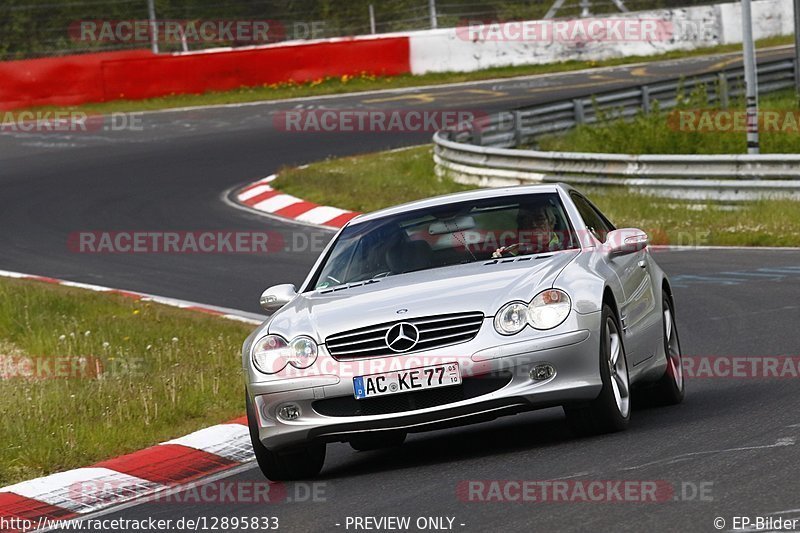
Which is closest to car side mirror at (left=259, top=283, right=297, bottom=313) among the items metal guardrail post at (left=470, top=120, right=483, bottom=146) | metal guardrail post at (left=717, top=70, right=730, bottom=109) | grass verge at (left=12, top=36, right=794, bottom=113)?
metal guardrail post at (left=470, top=120, right=483, bottom=146)

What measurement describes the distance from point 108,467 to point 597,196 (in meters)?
13.5

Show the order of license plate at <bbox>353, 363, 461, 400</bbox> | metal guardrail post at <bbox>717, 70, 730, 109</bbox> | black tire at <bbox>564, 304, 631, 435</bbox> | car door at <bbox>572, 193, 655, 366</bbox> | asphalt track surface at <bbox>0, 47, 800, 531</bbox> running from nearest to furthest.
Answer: asphalt track surface at <bbox>0, 47, 800, 531</bbox>
license plate at <bbox>353, 363, 461, 400</bbox>
black tire at <bbox>564, 304, 631, 435</bbox>
car door at <bbox>572, 193, 655, 366</bbox>
metal guardrail post at <bbox>717, 70, 730, 109</bbox>

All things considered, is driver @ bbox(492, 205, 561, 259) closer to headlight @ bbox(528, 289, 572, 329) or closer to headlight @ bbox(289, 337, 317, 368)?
headlight @ bbox(528, 289, 572, 329)

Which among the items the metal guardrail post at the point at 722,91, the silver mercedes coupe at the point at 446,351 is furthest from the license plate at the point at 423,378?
the metal guardrail post at the point at 722,91

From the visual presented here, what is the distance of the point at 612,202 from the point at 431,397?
44.9 ft

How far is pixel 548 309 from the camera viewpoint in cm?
763

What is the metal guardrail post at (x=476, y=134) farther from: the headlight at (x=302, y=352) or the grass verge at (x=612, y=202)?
the headlight at (x=302, y=352)

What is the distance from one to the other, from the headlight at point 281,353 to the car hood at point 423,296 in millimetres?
47

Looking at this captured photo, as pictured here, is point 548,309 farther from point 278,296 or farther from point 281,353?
point 278,296

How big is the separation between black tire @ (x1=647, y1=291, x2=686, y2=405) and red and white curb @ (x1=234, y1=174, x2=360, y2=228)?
11.3 metres

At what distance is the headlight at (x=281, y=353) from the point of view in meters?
7.72

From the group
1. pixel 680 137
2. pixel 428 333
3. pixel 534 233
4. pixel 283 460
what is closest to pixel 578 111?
pixel 680 137

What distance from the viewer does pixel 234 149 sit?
1176 inches

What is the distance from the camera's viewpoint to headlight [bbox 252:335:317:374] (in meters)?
7.72
